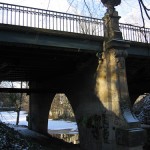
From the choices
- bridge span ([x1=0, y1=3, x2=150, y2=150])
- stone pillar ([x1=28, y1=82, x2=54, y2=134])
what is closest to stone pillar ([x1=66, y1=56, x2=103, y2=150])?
bridge span ([x1=0, y1=3, x2=150, y2=150])

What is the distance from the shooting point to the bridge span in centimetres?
1422

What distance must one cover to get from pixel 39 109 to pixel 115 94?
13395 mm

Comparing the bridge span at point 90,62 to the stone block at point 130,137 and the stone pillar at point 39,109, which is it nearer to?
the stone block at point 130,137

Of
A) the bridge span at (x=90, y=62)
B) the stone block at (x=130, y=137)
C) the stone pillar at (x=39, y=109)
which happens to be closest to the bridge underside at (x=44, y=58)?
the bridge span at (x=90, y=62)

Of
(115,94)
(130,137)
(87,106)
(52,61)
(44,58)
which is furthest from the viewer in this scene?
(52,61)

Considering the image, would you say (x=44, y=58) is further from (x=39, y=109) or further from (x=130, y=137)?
(x=39, y=109)

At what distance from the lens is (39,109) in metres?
27.4

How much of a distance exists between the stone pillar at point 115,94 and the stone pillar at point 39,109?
10187 millimetres

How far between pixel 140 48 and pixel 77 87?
4514 millimetres

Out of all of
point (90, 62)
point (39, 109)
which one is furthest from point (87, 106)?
point (39, 109)

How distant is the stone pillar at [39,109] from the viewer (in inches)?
1035

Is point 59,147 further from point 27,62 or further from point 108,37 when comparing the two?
point 108,37

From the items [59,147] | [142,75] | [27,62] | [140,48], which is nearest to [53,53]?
[27,62]

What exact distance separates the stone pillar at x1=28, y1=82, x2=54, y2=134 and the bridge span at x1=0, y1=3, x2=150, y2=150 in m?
6.32
